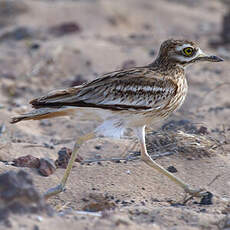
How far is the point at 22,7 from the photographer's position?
36.7ft

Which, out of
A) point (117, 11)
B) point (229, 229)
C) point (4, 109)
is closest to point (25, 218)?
point (229, 229)

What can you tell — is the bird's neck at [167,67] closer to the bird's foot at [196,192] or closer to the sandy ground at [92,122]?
the sandy ground at [92,122]

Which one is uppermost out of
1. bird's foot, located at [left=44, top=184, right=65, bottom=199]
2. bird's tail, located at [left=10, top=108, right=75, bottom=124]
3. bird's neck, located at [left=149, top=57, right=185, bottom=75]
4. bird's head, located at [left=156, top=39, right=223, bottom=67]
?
Answer: bird's head, located at [left=156, top=39, right=223, bottom=67]

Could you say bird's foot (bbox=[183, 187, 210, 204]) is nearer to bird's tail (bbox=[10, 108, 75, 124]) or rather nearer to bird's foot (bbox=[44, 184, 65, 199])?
bird's foot (bbox=[44, 184, 65, 199])

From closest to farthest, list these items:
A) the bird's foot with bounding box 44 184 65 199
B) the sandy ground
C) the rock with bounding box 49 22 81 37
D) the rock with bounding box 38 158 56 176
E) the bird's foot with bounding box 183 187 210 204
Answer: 1. the sandy ground
2. the bird's foot with bounding box 44 184 65 199
3. the bird's foot with bounding box 183 187 210 204
4. the rock with bounding box 38 158 56 176
5. the rock with bounding box 49 22 81 37

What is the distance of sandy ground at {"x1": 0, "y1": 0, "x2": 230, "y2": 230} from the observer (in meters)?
3.89

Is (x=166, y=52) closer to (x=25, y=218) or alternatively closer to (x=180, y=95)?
(x=180, y=95)

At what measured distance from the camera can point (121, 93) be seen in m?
4.42

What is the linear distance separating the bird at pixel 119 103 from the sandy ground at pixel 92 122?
0.28 meters

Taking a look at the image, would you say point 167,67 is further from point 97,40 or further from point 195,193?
point 97,40

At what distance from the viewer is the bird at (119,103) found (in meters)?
4.32

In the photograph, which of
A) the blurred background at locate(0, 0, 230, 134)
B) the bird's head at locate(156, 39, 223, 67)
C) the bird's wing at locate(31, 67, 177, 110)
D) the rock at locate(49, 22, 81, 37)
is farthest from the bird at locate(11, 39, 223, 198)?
the rock at locate(49, 22, 81, 37)

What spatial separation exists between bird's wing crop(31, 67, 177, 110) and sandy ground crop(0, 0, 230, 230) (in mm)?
665

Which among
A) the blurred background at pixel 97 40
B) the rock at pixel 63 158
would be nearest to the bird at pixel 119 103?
the rock at pixel 63 158
